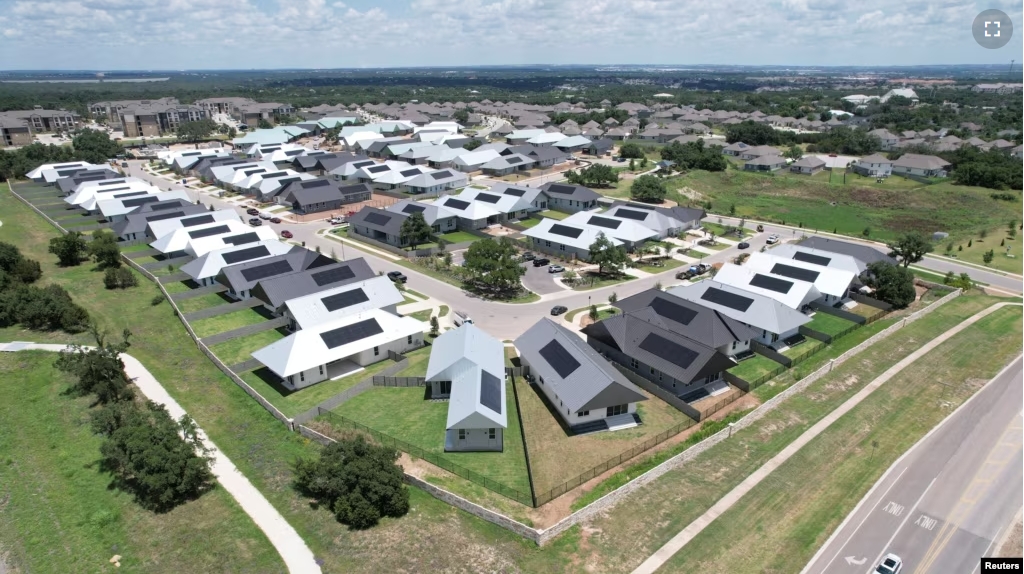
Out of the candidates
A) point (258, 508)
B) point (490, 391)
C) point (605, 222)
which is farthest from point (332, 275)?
point (605, 222)

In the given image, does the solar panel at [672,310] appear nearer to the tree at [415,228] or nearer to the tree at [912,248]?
the tree at [415,228]

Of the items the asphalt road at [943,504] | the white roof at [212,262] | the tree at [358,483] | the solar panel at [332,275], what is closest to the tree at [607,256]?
the solar panel at [332,275]

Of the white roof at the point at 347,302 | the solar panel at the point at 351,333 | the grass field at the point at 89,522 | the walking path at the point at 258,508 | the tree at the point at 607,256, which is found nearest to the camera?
the walking path at the point at 258,508

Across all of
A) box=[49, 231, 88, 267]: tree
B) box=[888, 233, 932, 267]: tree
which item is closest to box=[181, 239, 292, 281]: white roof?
box=[49, 231, 88, 267]: tree

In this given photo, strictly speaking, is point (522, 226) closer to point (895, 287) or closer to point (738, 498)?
point (895, 287)

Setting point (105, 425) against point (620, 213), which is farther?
point (620, 213)

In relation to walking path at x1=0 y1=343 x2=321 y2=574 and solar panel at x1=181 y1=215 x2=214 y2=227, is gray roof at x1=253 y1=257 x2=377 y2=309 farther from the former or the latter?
solar panel at x1=181 y1=215 x2=214 y2=227

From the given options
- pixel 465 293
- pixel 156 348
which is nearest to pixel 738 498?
pixel 465 293

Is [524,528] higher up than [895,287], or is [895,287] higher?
[895,287]
